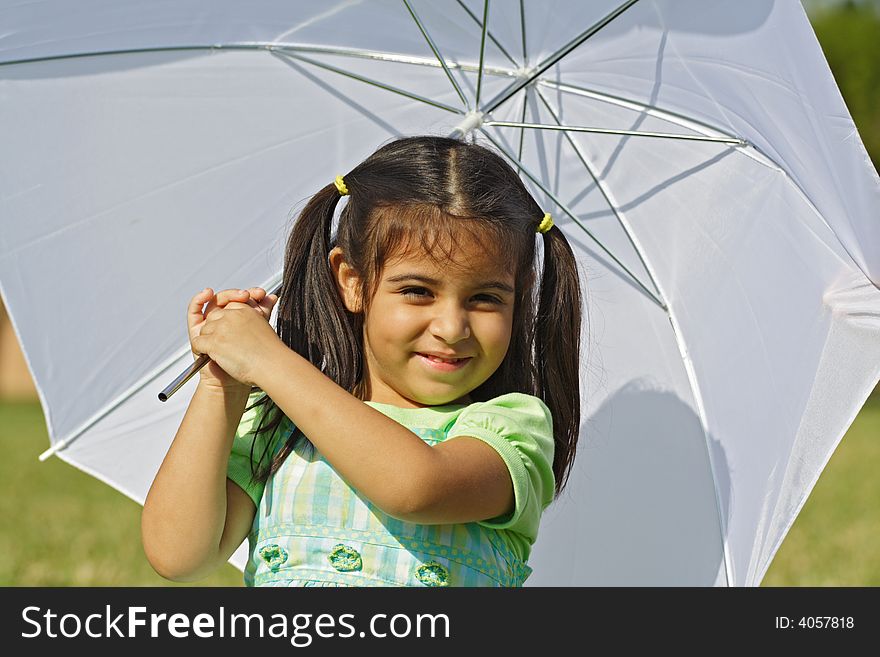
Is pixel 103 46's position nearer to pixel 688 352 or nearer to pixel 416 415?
pixel 416 415

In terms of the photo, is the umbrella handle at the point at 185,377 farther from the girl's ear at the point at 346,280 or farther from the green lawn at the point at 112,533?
the green lawn at the point at 112,533

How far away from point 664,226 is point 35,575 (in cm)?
258

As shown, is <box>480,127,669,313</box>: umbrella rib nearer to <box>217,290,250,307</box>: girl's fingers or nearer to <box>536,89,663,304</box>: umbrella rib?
<box>536,89,663,304</box>: umbrella rib

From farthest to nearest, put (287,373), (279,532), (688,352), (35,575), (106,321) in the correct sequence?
1. (35,575)
2. (688,352)
3. (106,321)
4. (279,532)
5. (287,373)

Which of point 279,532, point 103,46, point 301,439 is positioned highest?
point 103,46

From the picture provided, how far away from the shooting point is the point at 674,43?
2.47 m

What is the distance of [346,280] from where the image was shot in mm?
2135

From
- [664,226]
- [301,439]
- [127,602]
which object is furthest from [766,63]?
[127,602]

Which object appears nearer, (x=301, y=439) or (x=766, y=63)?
(x=301, y=439)

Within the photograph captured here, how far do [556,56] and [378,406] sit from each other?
35.0 inches

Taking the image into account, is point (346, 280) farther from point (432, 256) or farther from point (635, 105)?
point (635, 105)

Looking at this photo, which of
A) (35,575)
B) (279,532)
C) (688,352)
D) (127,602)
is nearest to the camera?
(279,532)

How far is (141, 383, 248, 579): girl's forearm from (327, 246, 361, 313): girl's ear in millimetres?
290

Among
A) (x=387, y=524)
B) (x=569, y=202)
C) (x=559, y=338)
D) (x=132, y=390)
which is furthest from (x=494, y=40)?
(x=387, y=524)
